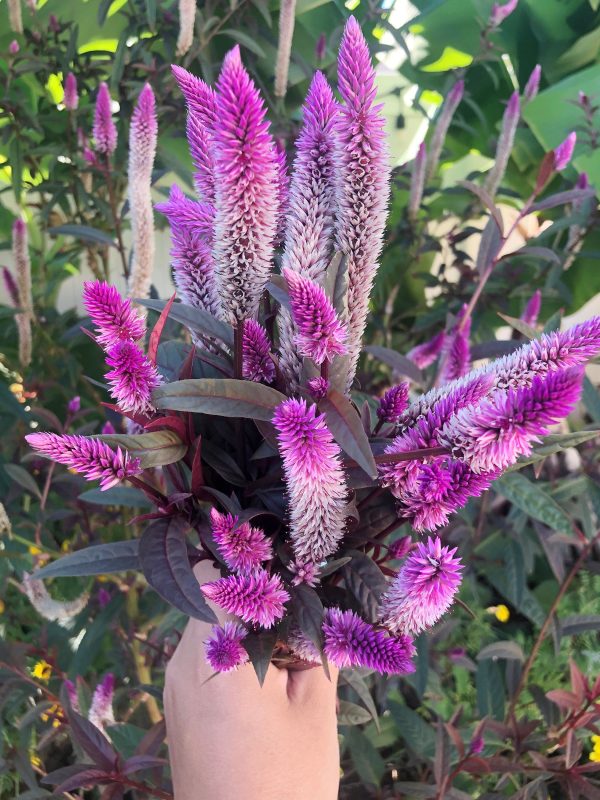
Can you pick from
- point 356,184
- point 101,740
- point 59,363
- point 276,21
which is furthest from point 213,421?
point 276,21

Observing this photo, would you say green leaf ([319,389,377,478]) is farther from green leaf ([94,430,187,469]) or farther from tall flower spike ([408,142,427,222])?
tall flower spike ([408,142,427,222])

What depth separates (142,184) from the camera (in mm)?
572

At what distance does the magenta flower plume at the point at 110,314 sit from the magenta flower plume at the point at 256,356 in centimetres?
7

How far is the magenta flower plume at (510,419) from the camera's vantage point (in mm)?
245

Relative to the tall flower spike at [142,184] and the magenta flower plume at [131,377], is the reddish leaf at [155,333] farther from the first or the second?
the tall flower spike at [142,184]

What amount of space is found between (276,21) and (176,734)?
1.17 m

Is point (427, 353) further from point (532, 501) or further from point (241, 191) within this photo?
point (241, 191)

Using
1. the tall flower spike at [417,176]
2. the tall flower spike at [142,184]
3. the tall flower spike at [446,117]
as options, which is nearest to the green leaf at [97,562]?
the tall flower spike at [142,184]

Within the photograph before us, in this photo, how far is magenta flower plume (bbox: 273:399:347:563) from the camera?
28 centimetres

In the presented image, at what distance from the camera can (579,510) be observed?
0.93 meters

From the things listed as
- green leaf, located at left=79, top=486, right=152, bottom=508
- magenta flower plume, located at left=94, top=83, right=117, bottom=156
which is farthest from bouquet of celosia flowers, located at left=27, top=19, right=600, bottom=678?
magenta flower plume, located at left=94, top=83, right=117, bottom=156

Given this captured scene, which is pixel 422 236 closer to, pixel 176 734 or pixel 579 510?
pixel 579 510

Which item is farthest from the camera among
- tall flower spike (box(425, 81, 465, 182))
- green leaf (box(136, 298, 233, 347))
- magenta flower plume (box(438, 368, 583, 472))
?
tall flower spike (box(425, 81, 465, 182))

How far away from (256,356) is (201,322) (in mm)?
34
